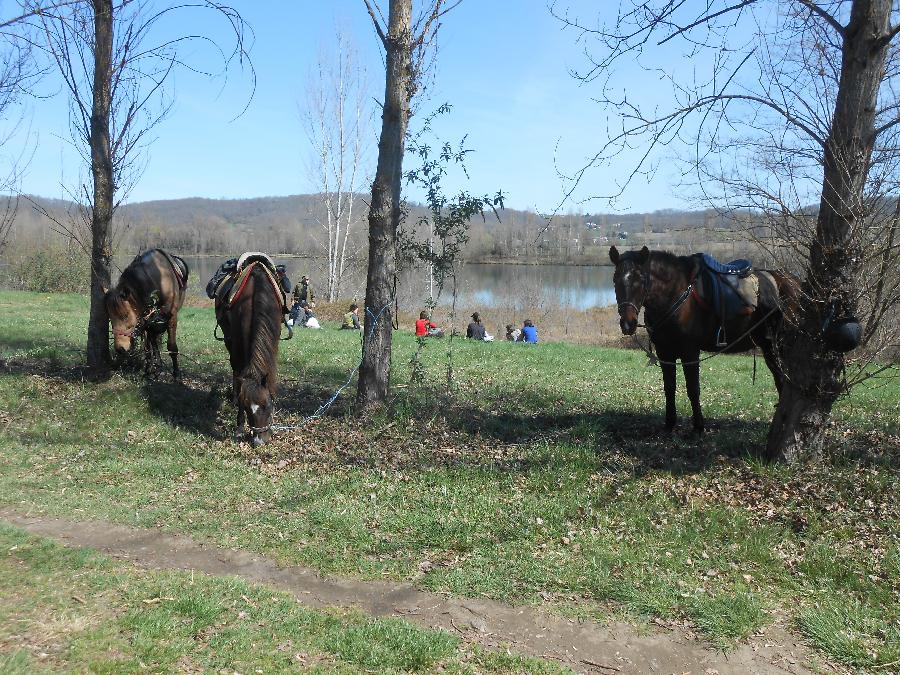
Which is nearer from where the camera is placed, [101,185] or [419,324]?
[101,185]

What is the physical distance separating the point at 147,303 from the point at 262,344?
3524mm

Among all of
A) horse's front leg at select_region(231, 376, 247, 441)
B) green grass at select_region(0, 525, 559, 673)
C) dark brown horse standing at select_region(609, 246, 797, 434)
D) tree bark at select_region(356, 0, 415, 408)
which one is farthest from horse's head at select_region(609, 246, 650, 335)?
horse's front leg at select_region(231, 376, 247, 441)

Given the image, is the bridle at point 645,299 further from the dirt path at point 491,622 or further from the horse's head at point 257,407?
the horse's head at point 257,407

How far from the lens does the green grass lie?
3.76 metres

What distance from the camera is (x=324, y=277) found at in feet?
146

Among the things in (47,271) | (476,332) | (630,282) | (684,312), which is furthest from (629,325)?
(47,271)

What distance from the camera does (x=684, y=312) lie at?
7.66 m

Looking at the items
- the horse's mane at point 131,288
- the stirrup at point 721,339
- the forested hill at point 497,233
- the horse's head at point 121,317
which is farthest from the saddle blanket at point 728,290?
the horse's mane at point 131,288

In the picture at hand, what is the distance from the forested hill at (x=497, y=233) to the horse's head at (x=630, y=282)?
1.08ft

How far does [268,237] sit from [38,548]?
280ft

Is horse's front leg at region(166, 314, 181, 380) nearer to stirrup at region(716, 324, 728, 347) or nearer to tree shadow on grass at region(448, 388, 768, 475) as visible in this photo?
tree shadow on grass at region(448, 388, 768, 475)

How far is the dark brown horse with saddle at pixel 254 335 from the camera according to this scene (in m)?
7.63

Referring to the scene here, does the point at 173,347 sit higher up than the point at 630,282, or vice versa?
the point at 630,282

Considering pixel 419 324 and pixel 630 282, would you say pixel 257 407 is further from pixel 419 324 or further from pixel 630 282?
pixel 419 324
